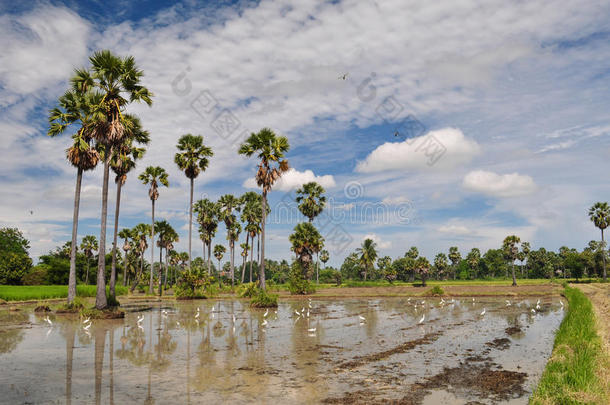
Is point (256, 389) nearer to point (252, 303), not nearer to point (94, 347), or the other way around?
point (94, 347)

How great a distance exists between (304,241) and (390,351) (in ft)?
132

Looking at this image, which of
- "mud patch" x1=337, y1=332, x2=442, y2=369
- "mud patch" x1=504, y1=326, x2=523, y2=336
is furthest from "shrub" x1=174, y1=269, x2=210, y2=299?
"mud patch" x1=504, y1=326, x2=523, y2=336

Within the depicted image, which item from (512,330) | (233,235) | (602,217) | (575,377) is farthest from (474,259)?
(575,377)

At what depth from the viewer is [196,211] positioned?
70.8 m

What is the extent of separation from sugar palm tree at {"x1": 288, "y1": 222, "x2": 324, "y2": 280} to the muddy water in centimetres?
3066

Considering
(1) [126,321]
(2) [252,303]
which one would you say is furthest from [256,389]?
(2) [252,303]

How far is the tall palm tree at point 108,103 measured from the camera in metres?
28.2

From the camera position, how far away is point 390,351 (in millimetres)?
16578

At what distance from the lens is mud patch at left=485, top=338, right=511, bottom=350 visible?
17375 millimetres

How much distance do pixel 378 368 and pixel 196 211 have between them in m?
61.4

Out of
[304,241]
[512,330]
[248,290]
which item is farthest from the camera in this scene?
[304,241]

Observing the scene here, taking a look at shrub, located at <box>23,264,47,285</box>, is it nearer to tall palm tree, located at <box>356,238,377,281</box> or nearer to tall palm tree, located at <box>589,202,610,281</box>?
tall palm tree, located at <box>356,238,377,281</box>

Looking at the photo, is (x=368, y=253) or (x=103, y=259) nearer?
(x=103, y=259)

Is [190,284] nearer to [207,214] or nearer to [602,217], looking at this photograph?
[207,214]
